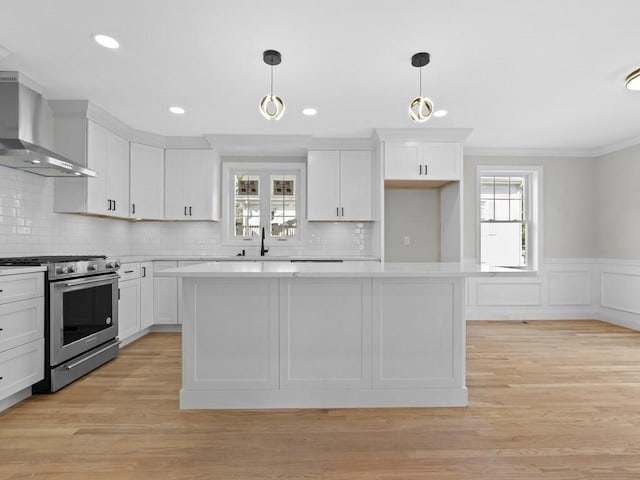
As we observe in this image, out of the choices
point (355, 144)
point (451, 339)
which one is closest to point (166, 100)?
point (355, 144)

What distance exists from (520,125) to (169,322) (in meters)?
4.84

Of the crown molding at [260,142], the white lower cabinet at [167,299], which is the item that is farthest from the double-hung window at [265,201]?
the white lower cabinet at [167,299]

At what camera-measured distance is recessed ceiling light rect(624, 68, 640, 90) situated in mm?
2889

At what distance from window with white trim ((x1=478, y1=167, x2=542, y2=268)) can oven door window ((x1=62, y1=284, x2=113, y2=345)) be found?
15.7 ft

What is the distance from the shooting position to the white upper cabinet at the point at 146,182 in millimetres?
4402

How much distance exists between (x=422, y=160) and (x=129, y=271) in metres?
3.64

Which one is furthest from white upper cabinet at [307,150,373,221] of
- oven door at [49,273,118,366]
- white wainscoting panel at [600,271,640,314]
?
white wainscoting panel at [600,271,640,314]

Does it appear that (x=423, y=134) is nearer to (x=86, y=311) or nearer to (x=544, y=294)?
(x=544, y=294)

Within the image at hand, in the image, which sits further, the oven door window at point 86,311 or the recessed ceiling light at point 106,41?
the oven door window at point 86,311

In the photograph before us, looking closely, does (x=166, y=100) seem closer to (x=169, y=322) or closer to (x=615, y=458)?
(x=169, y=322)

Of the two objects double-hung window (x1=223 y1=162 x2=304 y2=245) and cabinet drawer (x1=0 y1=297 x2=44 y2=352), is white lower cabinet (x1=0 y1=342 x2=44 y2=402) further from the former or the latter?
double-hung window (x1=223 y1=162 x2=304 y2=245)

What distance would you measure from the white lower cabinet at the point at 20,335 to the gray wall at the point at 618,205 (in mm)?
6502

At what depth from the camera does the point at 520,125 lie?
4.20 meters

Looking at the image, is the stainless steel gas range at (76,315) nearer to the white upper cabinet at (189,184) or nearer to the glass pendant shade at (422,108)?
the white upper cabinet at (189,184)
